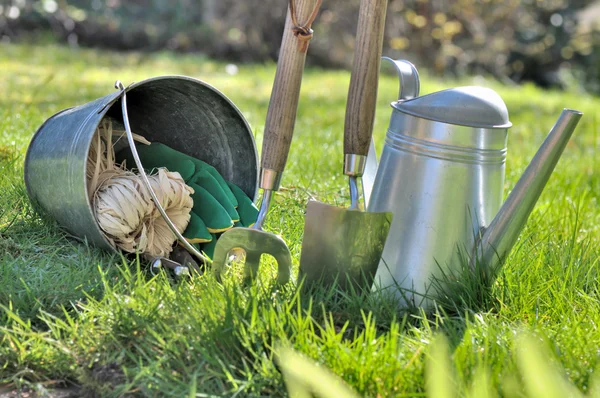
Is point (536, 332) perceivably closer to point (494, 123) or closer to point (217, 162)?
point (494, 123)

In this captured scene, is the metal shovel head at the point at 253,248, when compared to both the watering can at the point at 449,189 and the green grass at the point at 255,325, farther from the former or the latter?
the watering can at the point at 449,189

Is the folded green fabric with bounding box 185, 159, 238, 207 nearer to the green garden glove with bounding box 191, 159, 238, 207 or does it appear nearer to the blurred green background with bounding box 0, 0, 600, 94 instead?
the green garden glove with bounding box 191, 159, 238, 207

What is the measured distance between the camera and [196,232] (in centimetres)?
210

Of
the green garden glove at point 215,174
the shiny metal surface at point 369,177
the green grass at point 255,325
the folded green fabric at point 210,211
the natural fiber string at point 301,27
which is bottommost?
the green grass at point 255,325

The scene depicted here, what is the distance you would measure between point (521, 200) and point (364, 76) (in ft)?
1.62

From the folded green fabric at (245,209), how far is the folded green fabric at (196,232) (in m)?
0.16

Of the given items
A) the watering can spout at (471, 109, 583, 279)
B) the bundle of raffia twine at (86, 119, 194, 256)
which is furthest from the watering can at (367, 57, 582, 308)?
the bundle of raffia twine at (86, 119, 194, 256)

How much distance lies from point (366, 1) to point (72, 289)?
103 cm

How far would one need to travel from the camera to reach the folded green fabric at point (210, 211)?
6.97 feet

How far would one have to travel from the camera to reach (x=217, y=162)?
243cm

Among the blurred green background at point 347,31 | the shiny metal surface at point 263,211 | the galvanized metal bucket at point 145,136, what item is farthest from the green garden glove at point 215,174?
the blurred green background at point 347,31

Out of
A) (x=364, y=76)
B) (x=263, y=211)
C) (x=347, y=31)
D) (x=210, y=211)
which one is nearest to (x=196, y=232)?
(x=210, y=211)

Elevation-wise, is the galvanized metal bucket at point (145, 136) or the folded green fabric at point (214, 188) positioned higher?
the galvanized metal bucket at point (145, 136)

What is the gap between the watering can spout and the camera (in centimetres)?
170
